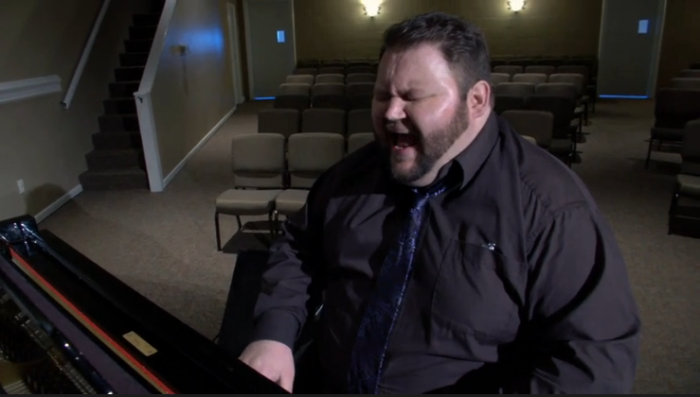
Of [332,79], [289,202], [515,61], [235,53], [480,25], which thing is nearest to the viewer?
[289,202]

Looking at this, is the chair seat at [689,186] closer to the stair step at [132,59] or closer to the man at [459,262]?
the man at [459,262]

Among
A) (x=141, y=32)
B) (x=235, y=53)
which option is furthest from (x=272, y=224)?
(x=235, y=53)

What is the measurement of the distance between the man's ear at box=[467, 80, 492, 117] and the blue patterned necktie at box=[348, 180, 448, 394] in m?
0.17

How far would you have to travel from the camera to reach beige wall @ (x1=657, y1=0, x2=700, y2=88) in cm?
1009

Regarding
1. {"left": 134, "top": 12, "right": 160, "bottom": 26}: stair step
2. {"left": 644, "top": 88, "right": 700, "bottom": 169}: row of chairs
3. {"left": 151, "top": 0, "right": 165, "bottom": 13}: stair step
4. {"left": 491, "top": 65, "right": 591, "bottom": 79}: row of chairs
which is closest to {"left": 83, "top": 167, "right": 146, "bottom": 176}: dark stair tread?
{"left": 134, "top": 12, "right": 160, "bottom": 26}: stair step

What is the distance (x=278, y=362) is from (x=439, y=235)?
48 cm

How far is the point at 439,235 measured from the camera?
1.19 m

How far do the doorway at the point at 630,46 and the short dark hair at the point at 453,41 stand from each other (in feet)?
37.0

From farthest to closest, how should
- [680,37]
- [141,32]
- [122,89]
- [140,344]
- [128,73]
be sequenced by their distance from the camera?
1. [680,37]
2. [141,32]
3. [128,73]
4. [122,89]
5. [140,344]

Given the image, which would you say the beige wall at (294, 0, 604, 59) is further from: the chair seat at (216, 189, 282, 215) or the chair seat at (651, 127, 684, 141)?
the chair seat at (216, 189, 282, 215)

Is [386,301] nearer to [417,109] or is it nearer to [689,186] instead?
[417,109]

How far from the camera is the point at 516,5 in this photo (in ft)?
36.9

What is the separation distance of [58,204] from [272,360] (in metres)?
4.68

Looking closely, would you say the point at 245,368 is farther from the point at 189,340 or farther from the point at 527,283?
the point at 527,283
